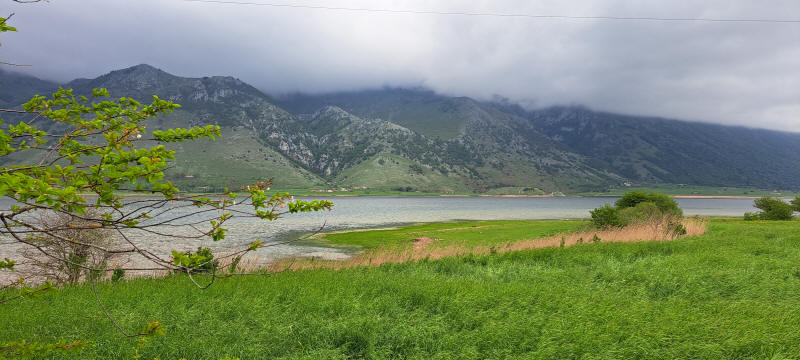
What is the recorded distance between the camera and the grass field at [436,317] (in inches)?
284

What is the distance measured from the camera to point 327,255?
41.5 meters

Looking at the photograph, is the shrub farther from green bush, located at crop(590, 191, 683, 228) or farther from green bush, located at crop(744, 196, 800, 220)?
green bush, located at crop(744, 196, 800, 220)

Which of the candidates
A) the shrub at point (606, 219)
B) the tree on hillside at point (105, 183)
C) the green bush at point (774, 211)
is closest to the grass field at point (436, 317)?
the tree on hillside at point (105, 183)

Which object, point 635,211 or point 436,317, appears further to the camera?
point 635,211

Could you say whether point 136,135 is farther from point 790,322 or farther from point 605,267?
point 605,267

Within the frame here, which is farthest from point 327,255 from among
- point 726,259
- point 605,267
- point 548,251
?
point 726,259

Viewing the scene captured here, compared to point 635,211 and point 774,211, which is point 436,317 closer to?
point 635,211

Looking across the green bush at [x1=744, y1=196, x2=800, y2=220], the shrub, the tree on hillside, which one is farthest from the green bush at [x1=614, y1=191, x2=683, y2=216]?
the tree on hillside

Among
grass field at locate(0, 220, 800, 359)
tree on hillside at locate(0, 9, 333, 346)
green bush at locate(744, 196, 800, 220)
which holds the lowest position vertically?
green bush at locate(744, 196, 800, 220)

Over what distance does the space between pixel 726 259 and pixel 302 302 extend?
17.8m

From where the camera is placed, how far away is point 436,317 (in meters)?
8.69

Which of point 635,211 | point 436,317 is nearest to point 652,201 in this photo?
point 635,211

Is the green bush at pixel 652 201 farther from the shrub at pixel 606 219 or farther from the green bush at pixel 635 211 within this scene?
the shrub at pixel 606 219

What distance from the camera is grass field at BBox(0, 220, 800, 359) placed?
722 centimetres
